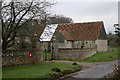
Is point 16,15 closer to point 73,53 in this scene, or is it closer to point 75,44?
point 73,53

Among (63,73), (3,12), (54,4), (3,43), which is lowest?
(63,73)

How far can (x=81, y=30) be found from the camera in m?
37.3

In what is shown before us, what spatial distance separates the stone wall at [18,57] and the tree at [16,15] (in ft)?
2.86

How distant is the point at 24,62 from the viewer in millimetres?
15328

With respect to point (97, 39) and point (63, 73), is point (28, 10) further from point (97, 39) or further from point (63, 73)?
point (97, 39)

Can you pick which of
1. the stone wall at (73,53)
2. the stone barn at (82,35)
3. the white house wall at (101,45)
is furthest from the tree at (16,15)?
the white house wall at (101,45)

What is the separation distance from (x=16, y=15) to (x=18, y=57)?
4.07 meters

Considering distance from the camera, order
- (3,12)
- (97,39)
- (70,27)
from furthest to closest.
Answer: (70,27) → (97,39) → (3,12)

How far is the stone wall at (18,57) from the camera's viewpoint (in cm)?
1410

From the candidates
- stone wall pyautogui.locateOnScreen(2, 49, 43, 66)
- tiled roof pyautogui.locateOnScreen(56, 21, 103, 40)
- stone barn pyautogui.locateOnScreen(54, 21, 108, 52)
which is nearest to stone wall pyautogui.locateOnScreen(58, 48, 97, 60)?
stone barn pyautogui.locateOnScreen(54, 21, 108, 52)

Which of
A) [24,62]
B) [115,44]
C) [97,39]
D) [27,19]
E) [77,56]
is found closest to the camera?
[27,19]

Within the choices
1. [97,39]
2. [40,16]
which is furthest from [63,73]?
[97,39]

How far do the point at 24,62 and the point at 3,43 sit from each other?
9.95 ft

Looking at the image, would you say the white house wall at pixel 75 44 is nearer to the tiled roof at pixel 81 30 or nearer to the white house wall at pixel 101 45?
the tiled roof at pixel 81 30
